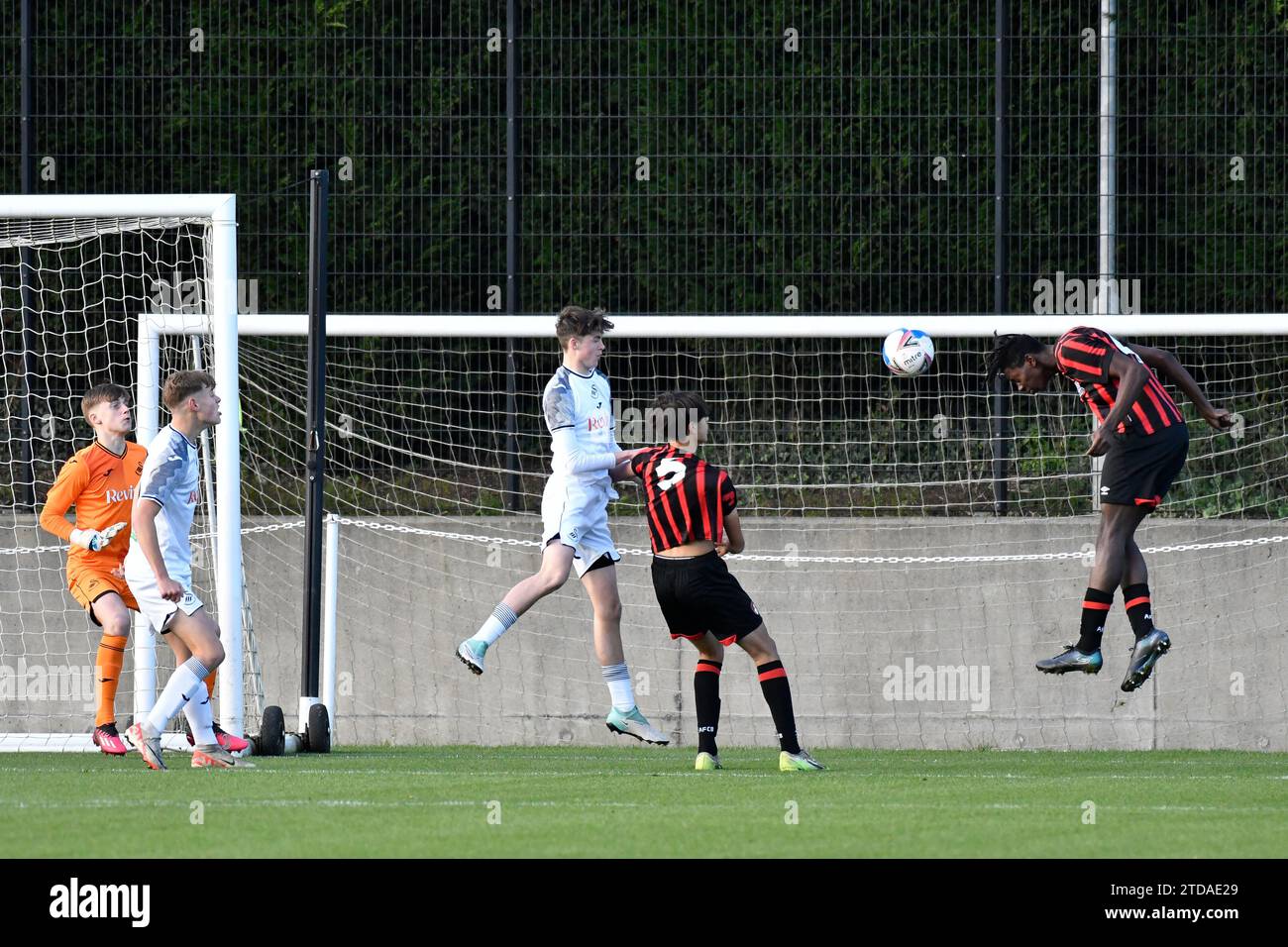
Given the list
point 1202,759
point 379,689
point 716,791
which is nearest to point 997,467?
point 1202,759

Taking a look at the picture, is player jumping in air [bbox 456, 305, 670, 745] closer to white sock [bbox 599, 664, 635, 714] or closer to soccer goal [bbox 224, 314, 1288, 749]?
white sock [bbox 599, 664, 635, 714]

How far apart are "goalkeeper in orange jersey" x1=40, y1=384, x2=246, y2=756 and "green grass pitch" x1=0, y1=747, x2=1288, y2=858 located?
2.09 ft

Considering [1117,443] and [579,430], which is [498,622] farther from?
[1117,443]

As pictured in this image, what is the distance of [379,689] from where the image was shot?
11.9 m

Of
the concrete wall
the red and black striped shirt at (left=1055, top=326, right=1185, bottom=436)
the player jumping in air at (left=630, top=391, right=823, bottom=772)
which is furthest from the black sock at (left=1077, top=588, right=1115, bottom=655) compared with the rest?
the concrete wall

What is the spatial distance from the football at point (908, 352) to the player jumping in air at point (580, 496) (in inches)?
60.2

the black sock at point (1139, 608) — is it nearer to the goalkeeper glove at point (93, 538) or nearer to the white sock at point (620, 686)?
the white sock at point (620, 686)

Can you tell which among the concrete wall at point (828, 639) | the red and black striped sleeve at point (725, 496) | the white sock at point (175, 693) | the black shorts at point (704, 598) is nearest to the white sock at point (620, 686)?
the black shorts at point (704, 598)

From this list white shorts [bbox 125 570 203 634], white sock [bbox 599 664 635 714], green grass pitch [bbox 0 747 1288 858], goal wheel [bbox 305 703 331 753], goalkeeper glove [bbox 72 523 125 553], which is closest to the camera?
green grass pitch [bbox 0 747 1288 858]

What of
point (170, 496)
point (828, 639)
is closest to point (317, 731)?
point (170, 496)

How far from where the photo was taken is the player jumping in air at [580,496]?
345 inches

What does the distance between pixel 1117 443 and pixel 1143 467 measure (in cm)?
17

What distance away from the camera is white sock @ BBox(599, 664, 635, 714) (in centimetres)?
856

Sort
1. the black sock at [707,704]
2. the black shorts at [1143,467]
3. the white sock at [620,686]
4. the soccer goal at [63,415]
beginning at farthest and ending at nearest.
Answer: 1. the soccer goal at [63,415]
2. the white sock at [620,686]
3. the black shorts at [1143,467]
4. the black sock at [707,704]
